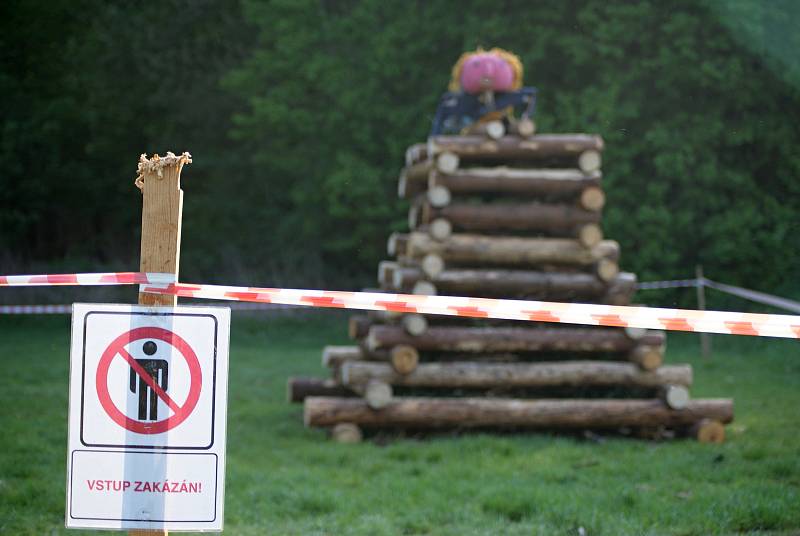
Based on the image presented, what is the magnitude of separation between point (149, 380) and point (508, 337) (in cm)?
599

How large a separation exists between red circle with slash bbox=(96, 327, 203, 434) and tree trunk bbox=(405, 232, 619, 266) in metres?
5.92

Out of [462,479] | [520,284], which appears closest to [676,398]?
[520,284]

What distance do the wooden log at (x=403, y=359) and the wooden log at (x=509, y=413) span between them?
0.27 metres

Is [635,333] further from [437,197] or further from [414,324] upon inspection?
[437,197]

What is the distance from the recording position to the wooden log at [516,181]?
29.1ft

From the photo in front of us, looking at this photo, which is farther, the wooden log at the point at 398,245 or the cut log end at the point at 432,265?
the wooden log at the point at 398,245

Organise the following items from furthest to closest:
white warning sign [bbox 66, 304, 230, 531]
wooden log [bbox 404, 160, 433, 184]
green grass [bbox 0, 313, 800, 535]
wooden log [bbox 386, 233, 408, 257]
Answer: wooden log [bbox 386, 233, 408, 257]
wooden log [bbox 404, 160, 433, 184]
green grass [bbox 0, 313, 800, 535]
white warning sign [bbox 66, 304, 230, 531]

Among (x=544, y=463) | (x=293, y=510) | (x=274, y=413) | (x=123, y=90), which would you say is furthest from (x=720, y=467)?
(x=123, y=90)

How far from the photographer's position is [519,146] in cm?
906

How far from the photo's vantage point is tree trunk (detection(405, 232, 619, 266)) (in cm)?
875

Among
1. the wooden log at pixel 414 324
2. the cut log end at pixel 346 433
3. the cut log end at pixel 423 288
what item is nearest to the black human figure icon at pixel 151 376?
the cut log end at pixel 346 433

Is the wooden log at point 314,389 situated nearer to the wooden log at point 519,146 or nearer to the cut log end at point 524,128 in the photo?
the wooden log at point 519,146

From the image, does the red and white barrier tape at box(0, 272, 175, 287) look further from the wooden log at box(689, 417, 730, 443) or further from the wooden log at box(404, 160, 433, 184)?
the wooden log at box(689, 417, 730, 443)

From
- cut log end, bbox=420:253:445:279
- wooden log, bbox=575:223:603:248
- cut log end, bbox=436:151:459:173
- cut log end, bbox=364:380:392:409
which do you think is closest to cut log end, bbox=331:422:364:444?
cut log end, bbox=364:380:392:409
